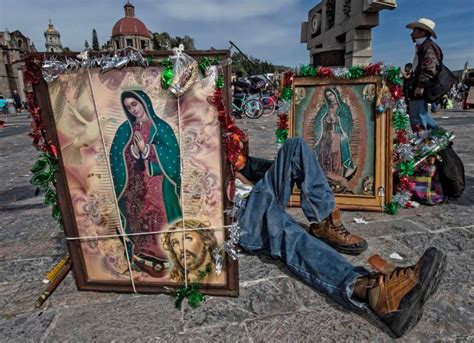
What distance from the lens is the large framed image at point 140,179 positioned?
4.77 feet

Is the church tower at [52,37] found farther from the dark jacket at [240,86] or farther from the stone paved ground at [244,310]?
the stone paved ground at [244,310]

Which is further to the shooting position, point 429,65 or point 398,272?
point 429,65

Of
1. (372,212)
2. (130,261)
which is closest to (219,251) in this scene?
(130,261)

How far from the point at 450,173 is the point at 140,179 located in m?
2.91

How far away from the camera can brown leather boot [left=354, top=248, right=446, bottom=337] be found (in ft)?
4.46

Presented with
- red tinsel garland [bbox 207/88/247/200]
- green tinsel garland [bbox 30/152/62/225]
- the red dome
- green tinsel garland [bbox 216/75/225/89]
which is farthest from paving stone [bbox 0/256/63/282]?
the red dome

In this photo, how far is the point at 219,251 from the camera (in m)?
1.63

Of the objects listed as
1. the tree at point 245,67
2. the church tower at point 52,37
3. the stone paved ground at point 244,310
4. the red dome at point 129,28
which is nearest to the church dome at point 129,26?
the red dome at point 129,28

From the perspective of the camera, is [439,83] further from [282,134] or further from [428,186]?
[282,134]

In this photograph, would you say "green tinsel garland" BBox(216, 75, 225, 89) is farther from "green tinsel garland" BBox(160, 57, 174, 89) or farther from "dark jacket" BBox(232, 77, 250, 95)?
"dark jacket" BBox(232, 77, 250, 95)

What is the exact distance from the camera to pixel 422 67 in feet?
12.2

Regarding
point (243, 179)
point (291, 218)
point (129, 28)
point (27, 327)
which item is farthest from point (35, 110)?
point (129, 28)

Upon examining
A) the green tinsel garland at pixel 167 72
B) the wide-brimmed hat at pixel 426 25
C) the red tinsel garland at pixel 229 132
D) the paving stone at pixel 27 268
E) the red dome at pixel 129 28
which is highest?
the red dome at pixel 129 28

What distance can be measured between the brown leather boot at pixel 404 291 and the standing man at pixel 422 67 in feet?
9.42
